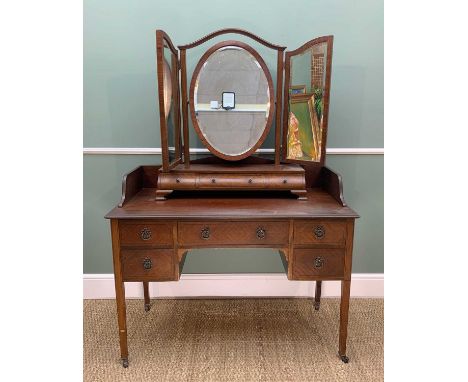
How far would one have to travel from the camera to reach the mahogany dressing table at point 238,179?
193 cm

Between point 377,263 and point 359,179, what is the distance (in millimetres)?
601

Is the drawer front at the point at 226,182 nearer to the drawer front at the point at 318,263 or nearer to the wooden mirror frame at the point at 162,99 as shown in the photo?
the wooden mirror frame at the point at 162,99

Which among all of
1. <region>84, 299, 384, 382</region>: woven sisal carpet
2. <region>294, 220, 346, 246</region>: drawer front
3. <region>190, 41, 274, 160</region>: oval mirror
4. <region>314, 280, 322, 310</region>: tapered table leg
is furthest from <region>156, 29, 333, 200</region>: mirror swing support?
<region>84, 299, 384, 382</region>: woven sisal carpet

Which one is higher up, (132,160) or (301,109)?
(301,109)

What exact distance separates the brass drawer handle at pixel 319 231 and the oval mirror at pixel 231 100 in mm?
591

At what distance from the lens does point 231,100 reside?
221 cm

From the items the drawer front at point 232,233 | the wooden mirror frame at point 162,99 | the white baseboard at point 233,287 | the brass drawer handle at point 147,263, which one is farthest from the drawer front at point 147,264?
the white baseboard at point 233,287

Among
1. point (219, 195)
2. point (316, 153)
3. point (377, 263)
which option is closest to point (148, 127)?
point (219, 195)

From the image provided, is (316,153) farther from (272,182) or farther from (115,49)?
(115,49)

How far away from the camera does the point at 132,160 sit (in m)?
2.56

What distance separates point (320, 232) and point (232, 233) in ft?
1.42

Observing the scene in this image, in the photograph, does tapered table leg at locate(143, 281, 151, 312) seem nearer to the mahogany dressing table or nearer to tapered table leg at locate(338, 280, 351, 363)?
the mahogany dressing table

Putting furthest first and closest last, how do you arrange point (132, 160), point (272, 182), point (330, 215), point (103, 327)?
point (132, 160), point (103, 327), point (272, 182), point (330, 215)

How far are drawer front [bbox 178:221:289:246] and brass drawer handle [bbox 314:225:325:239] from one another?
0.47 ft
